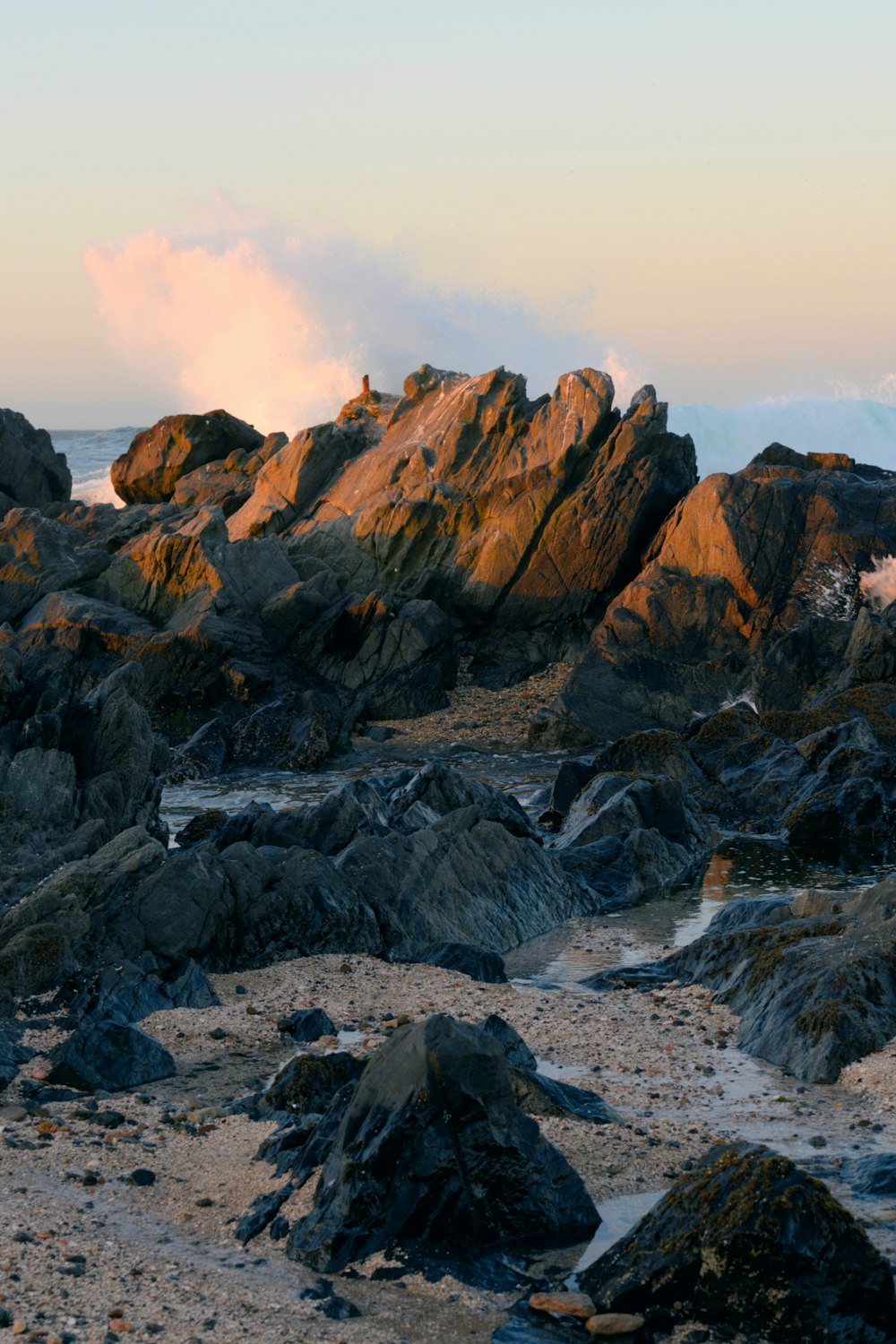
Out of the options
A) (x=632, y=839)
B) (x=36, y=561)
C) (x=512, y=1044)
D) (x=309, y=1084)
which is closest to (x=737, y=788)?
(x=632, y=839)

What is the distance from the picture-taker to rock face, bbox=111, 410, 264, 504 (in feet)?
232

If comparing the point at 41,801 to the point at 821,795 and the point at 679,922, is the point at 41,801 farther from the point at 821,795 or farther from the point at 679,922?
the point at 821,795

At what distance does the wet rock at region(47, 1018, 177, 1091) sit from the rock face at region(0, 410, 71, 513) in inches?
2352

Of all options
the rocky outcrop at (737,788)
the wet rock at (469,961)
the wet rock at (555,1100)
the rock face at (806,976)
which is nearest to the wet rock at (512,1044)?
the wet rock at (555,1100)

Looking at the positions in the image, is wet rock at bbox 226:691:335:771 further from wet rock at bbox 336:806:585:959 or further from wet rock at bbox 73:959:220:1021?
wet rock at bbox 73:959:220:1021

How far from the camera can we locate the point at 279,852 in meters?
19.3

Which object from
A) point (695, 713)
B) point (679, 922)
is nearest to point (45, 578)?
point (695, 713)

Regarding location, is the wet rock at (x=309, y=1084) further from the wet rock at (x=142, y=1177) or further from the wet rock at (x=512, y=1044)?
the wet rock at (x=512, y=1044)

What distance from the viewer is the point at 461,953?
1723 centimetres

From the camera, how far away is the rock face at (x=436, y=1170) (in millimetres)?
8664

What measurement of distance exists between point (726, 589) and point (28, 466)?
42373mm

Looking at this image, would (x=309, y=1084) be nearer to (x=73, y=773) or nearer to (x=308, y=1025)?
(x=308, y=1025)

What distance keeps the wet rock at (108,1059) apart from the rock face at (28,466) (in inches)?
2352

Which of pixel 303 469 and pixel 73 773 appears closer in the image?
pixel 73 773
